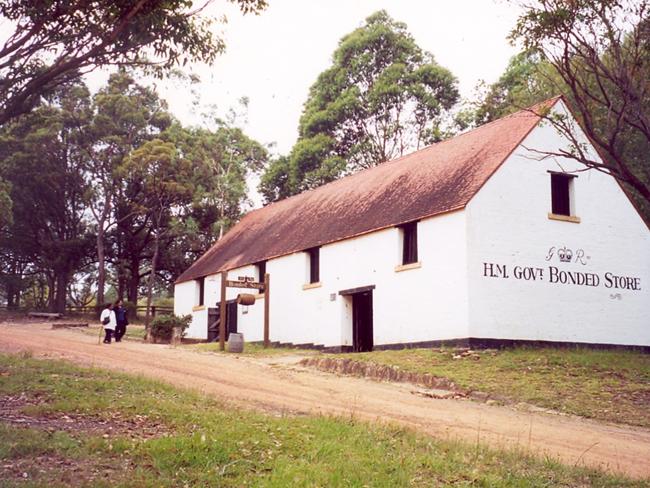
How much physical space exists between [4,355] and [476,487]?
12.2 meters

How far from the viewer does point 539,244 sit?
23547mm

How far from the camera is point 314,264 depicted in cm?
2958

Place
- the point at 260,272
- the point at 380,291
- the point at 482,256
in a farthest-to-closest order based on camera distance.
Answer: the point at 260,272 < the point at 380,291 < the point at 482,256

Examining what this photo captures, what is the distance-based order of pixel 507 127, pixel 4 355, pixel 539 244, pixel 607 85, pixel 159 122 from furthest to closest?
pixel 159 122 < pixel 607 85 < pixel 507 127 < pixel 539 244 < pixel 4 355

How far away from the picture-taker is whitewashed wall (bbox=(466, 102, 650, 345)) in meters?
22.5

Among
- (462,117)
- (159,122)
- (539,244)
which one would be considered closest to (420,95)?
(462,117)

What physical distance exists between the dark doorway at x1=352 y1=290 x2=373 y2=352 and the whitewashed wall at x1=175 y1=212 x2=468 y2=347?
0.93 feet

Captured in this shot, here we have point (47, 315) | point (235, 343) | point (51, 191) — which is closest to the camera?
point (235, 343)

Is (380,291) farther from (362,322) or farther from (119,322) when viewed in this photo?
(119,322)

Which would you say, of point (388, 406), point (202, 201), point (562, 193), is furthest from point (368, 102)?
point (388, 406)

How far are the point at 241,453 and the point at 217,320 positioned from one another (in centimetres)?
2680

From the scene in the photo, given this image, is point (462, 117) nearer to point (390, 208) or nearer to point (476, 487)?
point (390, 208)

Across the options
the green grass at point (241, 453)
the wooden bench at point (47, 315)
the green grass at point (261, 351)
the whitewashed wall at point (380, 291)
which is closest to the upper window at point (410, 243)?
the whitewashed wall at point (380, 291)

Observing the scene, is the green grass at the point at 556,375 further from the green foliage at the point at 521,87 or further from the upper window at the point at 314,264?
the green foliage at the point at 521,87
